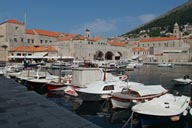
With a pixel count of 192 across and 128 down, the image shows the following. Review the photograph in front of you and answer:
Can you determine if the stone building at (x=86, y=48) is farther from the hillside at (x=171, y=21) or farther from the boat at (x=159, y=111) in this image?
the hillside at (x=171, y=21)

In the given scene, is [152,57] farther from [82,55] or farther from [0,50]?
[0,50]

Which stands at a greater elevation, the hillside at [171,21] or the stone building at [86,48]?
the hillside at [171,21]

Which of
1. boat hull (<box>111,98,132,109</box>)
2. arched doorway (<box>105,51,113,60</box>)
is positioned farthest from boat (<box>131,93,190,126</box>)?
arched doorway (<box>105,51,113,60</box>)

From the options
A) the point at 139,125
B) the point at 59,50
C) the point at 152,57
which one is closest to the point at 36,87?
the point at 139,125

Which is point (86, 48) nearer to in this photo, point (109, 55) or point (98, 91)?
point (109, 55)

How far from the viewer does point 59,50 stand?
61.8m

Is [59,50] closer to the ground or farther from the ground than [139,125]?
farther from the ground

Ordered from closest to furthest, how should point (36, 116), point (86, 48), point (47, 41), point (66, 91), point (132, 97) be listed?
point (36, 116), point (132, 97), point (66, 91), point (86, 48), point (47, 41)

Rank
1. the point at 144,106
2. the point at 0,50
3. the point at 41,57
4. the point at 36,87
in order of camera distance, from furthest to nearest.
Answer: the point at 0,50 < the point at 41,57 < the point at 36,87 < the point at 144,106

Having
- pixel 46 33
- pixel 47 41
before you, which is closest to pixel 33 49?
pixel 47 41

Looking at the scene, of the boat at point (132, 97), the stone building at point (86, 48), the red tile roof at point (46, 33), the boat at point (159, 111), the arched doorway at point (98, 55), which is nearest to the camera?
the boat at point (159, 111)

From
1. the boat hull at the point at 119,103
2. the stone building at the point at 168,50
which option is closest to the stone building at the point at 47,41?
the stone building at the point at 168,50

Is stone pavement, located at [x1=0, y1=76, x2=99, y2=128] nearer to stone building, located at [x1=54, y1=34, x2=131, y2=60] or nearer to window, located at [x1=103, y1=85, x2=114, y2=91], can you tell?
window, located at [x1=103, y1=85, x2=114, y2=91]

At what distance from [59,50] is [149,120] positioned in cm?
5349
